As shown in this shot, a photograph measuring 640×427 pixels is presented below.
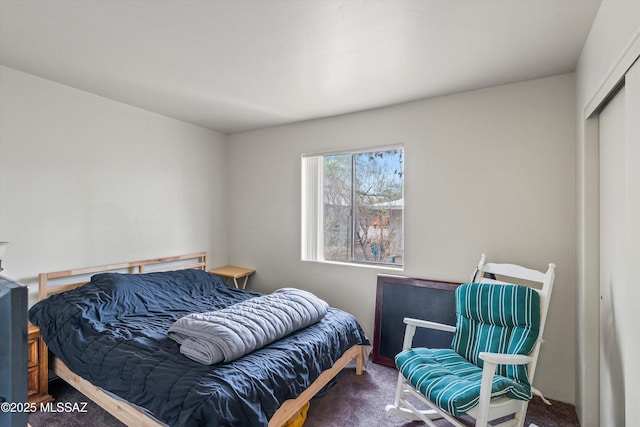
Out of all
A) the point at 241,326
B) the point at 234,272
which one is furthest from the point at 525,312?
the point at 234,272

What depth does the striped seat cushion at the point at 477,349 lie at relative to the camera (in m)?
1.69

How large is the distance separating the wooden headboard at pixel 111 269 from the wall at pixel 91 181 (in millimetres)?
67

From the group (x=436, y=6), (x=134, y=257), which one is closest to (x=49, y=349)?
(x=134, y=257)

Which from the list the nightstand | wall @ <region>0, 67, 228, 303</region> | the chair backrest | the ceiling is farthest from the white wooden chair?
wall @ <region>0, 67, 228, 303</region>

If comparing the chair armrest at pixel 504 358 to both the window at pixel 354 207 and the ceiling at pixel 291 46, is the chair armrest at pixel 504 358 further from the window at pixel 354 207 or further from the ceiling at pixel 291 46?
the ceiling at pixel 291 46

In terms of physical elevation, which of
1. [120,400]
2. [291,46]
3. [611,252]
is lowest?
[120,400]

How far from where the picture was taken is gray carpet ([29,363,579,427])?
6.75 ft

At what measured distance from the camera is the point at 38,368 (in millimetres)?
2248

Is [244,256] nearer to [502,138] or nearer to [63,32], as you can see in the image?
[63,32]

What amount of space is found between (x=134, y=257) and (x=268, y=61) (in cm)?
240

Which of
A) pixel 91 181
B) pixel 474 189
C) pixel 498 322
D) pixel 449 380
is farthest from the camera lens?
pixel 91 181

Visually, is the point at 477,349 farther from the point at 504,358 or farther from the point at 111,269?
the point at 111,269

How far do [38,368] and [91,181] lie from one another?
60.9 inches

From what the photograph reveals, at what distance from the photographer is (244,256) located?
13.4 ft
